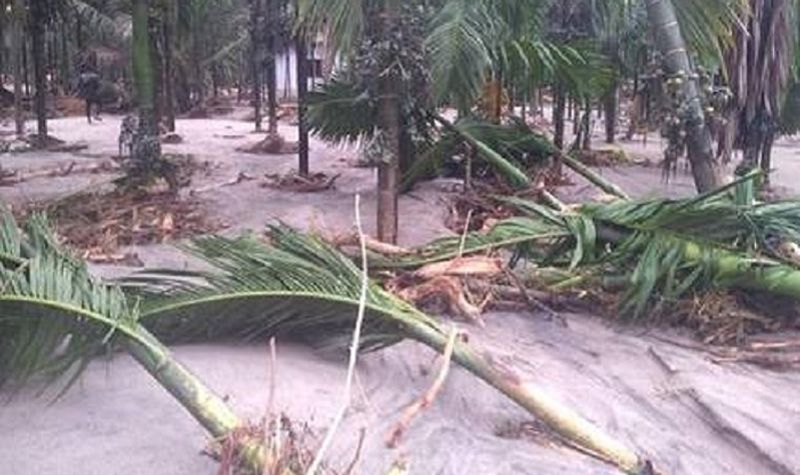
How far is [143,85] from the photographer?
28.7ft

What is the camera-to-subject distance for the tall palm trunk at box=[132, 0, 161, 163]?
28.3 feet

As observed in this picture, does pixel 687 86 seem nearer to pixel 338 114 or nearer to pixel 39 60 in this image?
pixel 338 114

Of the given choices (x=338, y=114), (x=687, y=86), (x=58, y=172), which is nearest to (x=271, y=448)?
(x=687, y=86)

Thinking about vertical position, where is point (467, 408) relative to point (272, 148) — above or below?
below

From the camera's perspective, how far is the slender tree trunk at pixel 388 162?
6.51 metres

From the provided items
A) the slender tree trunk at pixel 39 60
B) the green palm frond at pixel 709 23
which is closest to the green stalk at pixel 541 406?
the green palm frond at pixel 709 23

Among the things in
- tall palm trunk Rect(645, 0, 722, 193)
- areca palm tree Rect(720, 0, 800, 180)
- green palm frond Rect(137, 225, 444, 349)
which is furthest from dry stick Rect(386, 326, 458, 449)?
areca palm tree Rect(720, 0, 800, 180)

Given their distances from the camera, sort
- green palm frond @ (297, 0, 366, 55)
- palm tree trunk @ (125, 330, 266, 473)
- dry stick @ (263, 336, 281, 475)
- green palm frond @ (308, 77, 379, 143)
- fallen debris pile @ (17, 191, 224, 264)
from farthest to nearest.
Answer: green palm frond @ (308, 77, 379, 143), fallen debris pile @ (17, 191, 224, 264), green palm frond @ (297, 0, 366, 55), palm tree trunk @ (125, 330, 266, 473), dry stick @ (263, 336, 281, 475)

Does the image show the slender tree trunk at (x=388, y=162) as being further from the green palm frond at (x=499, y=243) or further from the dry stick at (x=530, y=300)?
the dry stick at (x=530, y=300)

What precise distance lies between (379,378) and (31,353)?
4.93 ft

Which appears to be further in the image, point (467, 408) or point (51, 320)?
point (467, 408)

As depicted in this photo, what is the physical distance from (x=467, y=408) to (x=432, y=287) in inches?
52.1

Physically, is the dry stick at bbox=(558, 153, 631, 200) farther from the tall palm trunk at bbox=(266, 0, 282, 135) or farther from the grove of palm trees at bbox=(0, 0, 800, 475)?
the tall palm trunk at bbox=(266, 0, 282, 135)

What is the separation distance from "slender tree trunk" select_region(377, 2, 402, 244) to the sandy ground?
1538mm
